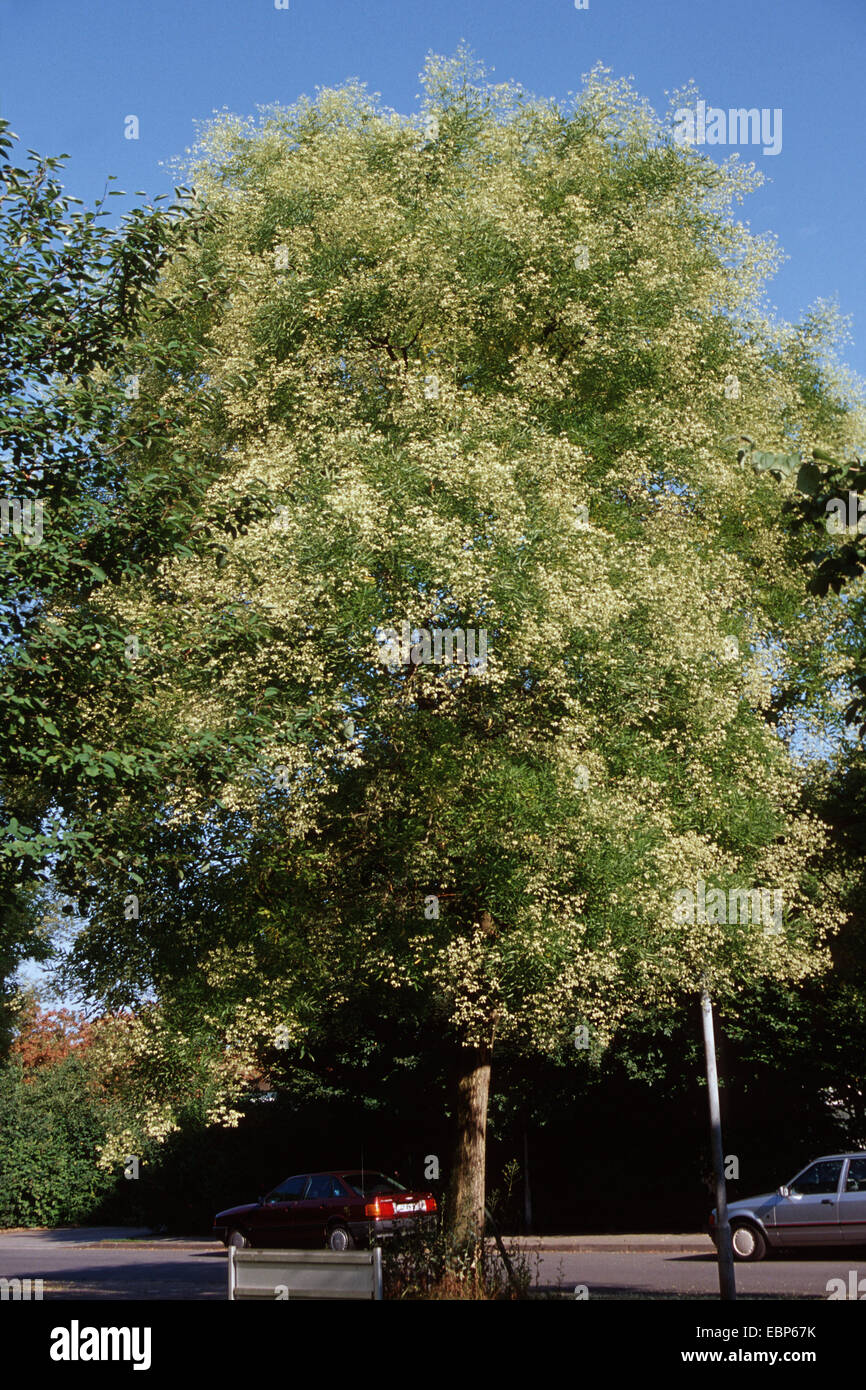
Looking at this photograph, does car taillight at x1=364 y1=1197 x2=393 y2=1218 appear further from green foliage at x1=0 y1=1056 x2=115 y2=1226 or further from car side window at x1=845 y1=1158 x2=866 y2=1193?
green foliage at x1=0 y1=1056 x2=115 y2=1226

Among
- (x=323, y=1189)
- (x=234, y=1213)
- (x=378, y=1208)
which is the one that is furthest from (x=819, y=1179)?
(x=234, y=1213)

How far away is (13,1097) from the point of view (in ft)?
125

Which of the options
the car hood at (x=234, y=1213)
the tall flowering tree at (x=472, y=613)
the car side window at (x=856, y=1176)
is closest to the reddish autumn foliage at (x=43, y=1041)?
the car hood at (x=234, y=1213)

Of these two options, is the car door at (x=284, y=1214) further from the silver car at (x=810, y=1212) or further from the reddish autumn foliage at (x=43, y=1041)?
the reddish autumn foliage at (x=43, y=1041)

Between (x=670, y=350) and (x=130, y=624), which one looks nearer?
(x=130, y=624)

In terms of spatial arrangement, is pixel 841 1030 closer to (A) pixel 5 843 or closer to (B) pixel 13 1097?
(A) pixel 5 843

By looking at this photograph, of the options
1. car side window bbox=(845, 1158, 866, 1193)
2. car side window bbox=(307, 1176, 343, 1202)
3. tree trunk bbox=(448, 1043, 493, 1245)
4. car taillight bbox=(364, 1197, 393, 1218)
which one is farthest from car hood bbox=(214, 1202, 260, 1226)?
car side window bbox=(845, 1158, 866, 1193)

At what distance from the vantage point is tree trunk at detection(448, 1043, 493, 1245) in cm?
1611

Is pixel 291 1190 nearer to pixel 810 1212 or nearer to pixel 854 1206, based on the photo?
pixel 810 1212

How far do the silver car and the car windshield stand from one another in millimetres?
6347

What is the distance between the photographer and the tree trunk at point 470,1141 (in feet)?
52.9

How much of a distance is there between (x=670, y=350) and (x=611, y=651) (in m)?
6.22

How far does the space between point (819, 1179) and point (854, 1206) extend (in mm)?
826

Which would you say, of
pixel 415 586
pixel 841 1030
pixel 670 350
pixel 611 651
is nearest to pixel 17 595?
pixel 415 586
